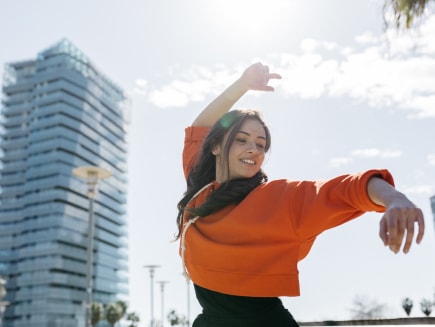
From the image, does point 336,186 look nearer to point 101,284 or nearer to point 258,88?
point 258,88

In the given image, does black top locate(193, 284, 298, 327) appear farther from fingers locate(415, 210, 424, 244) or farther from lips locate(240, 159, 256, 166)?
fingers locate(415, 210, 424, 244)

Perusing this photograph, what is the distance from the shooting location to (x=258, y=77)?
2.63 metres

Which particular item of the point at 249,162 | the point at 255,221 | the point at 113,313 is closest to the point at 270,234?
the point at 255,221

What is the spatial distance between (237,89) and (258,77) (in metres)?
0.13

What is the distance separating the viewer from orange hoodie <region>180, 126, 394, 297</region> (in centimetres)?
168

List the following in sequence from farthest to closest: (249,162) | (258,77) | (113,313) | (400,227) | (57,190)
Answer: (57,190) → (113,313) → (258,77) → (249,162) → (400,227)

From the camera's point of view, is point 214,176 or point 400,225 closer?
point 400,225

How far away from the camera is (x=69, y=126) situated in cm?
11838

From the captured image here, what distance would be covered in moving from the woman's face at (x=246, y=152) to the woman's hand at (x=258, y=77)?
411 mm

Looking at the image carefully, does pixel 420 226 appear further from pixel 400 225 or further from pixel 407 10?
pixel 407 10

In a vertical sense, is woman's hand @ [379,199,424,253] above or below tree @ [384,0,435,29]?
below

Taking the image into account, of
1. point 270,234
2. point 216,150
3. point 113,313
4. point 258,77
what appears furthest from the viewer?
point 113,313

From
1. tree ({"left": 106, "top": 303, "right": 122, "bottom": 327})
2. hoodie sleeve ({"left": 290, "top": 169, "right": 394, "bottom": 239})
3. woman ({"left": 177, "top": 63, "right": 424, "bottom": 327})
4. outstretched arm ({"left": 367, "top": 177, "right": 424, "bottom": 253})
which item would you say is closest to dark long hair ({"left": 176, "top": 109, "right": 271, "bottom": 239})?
woman ({"left": 177, "top": 63, "right": 424, "bottom": 327})

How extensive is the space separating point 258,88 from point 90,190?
Result: 55.1 ft
